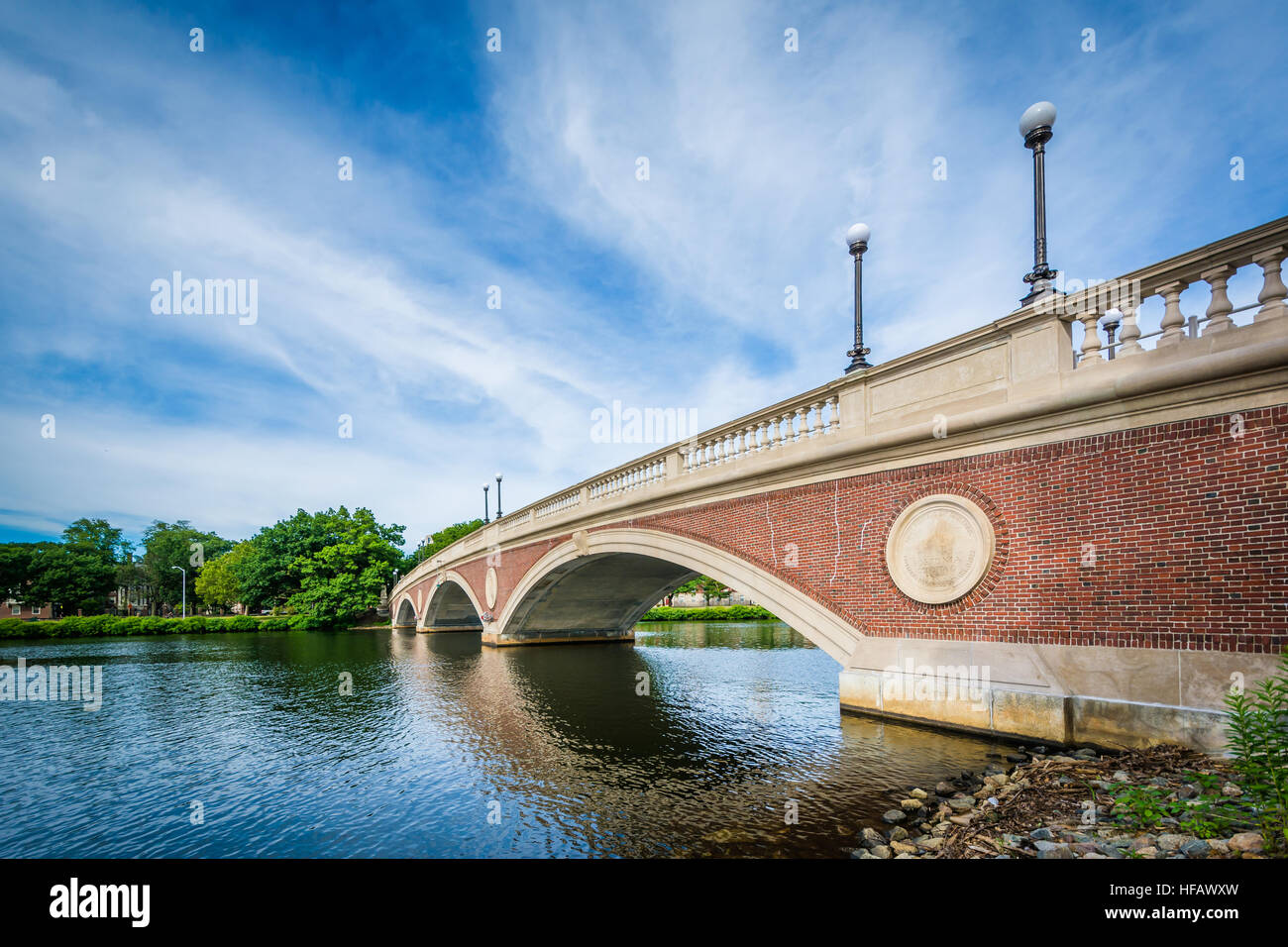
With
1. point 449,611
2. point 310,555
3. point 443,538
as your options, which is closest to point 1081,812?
point 449,611

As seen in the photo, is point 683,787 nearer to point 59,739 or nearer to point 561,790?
point 561,790

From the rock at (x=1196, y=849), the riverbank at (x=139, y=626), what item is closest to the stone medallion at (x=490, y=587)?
the rock at (x=1196, y=849)

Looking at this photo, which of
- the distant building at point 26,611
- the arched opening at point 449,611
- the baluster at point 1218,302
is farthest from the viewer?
the distant building at point 26,611

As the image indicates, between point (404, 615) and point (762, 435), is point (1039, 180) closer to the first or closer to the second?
point (762, 435)

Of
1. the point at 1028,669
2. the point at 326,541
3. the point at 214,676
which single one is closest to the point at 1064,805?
the point at 1028,669

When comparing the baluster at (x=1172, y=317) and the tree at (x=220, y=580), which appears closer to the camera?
the baluster at (x=1172, y=317)

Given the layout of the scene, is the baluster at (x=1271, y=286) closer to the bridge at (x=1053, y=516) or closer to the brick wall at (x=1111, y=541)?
the bridge at (x=1053, y=516)

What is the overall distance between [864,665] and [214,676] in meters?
20.7

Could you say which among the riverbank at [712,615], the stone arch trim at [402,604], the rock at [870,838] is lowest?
the riverbank at [712,615]

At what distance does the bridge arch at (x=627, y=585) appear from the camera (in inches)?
432

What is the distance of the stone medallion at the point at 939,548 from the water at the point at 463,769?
2.11 metres

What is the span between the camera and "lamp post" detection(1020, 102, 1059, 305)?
8.30m

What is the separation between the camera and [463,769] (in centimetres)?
890

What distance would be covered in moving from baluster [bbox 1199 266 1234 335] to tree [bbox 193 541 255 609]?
83.8 m
